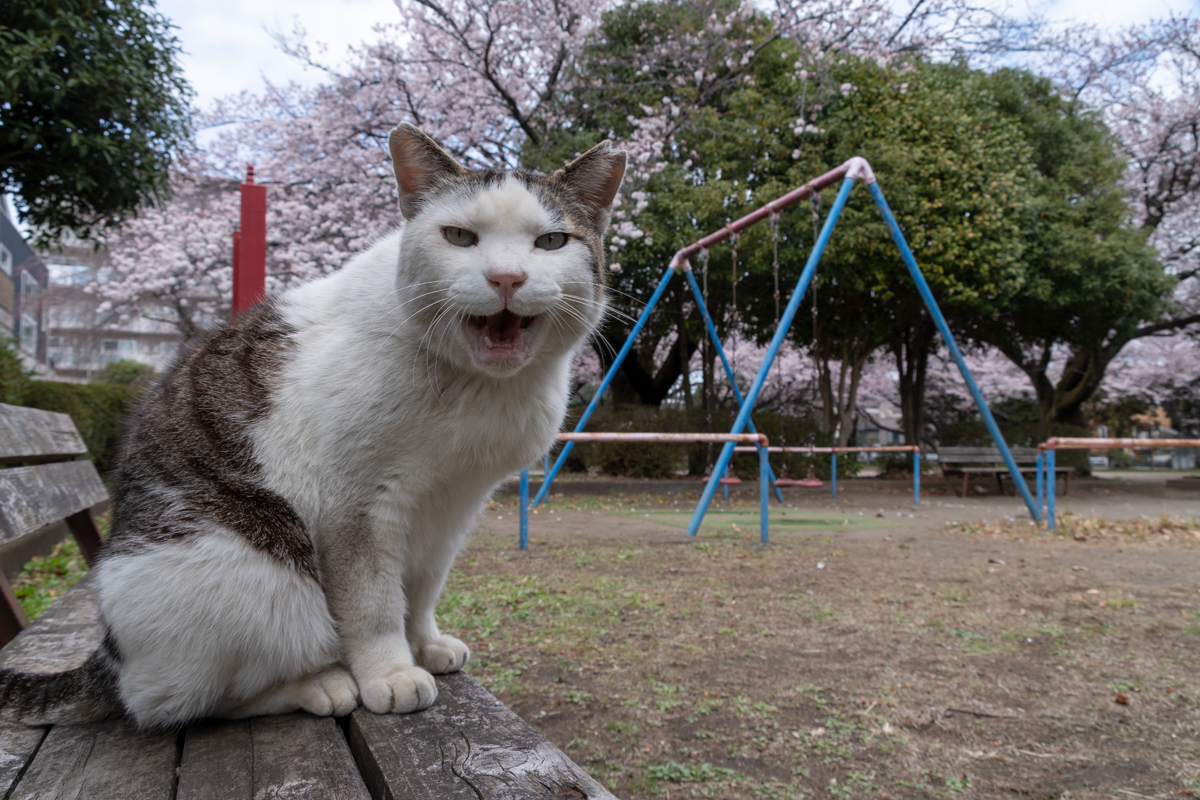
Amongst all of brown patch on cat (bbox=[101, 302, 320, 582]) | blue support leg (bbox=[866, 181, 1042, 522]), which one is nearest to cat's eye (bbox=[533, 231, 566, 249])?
brown patch on cat (bbox=[101, 302, 320, 582])

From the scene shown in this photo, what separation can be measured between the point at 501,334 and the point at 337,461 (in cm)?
42

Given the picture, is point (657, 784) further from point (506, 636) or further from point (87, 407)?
point (87, 407)

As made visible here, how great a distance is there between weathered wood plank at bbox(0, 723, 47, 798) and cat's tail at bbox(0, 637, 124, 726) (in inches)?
0.6

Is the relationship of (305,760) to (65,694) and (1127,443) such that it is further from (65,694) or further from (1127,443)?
(1127,443)

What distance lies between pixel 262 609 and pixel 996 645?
3122mm

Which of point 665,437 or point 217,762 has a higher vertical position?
point 665,437

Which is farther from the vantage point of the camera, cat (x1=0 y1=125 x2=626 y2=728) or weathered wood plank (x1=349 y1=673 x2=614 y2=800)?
cat (x1=0 y1=125 x2=626 y2=728)

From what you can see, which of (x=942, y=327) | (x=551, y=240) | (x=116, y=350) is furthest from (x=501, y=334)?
(x=116, y=350)

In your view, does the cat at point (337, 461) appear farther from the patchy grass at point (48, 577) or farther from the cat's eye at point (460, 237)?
the patchy grass at point (48, 577)

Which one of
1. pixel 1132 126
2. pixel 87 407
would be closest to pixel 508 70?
pixel 87 407

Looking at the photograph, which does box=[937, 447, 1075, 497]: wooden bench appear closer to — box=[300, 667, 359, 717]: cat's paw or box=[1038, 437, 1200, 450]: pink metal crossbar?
box=[1038, 437, 1200, 450]: pink metal crossbar

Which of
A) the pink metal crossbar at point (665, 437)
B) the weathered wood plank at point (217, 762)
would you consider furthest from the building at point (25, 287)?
the weathered wood plank at point (217, 762)

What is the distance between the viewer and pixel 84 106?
15.5 ft

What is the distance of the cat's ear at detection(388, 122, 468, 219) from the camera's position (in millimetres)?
1564
